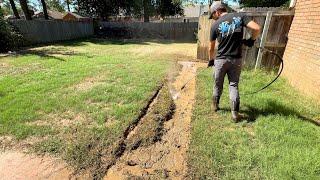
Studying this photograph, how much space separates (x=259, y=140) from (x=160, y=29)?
18.4m

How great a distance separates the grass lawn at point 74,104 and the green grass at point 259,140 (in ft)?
3.68

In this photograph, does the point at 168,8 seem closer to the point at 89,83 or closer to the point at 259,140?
the point at 89,83

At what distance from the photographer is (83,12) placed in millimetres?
26828

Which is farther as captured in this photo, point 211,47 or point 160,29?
point 160,29

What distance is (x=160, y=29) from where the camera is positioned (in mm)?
20719

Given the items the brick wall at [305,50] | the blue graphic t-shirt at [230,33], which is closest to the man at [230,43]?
the blue graphic t-shirt at [230,33]

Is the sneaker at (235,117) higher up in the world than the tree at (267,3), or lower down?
lower down

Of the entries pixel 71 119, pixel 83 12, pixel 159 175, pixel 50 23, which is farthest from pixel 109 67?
pixel 83 12

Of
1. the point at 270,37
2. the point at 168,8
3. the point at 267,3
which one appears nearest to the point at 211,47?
the point at 270,37

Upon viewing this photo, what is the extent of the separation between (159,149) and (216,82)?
4.96ft

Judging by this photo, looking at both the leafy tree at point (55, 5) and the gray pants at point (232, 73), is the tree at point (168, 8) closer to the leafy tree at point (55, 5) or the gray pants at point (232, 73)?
the gray pants at point (232, 73)

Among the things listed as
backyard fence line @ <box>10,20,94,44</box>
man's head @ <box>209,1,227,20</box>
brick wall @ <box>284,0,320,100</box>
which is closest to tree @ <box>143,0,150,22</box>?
backyard fence line @ <box>10,20,94,44</box>

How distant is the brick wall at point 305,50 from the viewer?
4586mm

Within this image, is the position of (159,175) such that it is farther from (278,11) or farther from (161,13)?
(161,13)
